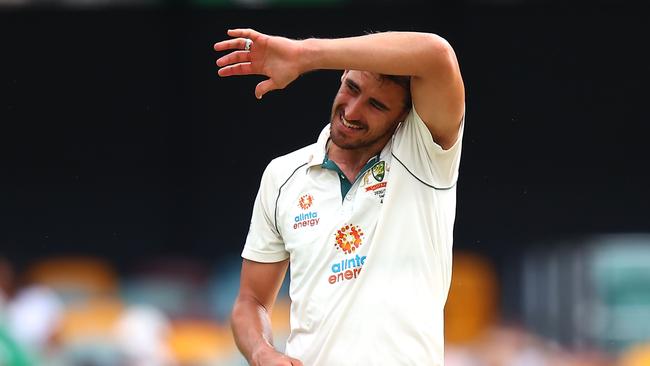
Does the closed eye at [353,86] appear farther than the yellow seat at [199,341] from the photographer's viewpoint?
No

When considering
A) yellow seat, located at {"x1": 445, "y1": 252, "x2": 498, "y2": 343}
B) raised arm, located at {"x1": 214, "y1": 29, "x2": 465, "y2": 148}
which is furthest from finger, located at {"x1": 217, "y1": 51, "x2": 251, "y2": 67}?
yellow seat, located at {"x1": 445, "y1": 252, "x2": 498, "y2": 343}

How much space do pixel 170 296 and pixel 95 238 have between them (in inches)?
56.1

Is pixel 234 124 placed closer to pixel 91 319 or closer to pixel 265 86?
pixel 91 319

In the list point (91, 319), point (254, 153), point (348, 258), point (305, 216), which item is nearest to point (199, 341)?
point (91, 319)

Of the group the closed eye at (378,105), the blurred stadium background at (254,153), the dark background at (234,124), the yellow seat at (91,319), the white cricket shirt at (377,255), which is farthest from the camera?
the dark background at (234,124)

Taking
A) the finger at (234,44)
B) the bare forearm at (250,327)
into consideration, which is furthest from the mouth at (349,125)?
the bare forearm at (250,327)

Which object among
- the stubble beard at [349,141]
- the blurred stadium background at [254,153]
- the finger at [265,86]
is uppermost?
the finger at [265,86]

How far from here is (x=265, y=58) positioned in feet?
11.2

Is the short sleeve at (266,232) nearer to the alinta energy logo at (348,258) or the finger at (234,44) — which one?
the alinta energy logo at (348,258)

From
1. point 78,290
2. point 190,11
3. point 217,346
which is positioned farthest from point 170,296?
point 190,11

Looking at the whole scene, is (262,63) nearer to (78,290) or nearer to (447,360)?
(447,360)

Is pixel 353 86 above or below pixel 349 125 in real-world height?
above

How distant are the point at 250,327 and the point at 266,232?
0.30m

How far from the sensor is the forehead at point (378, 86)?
364 centimetres
